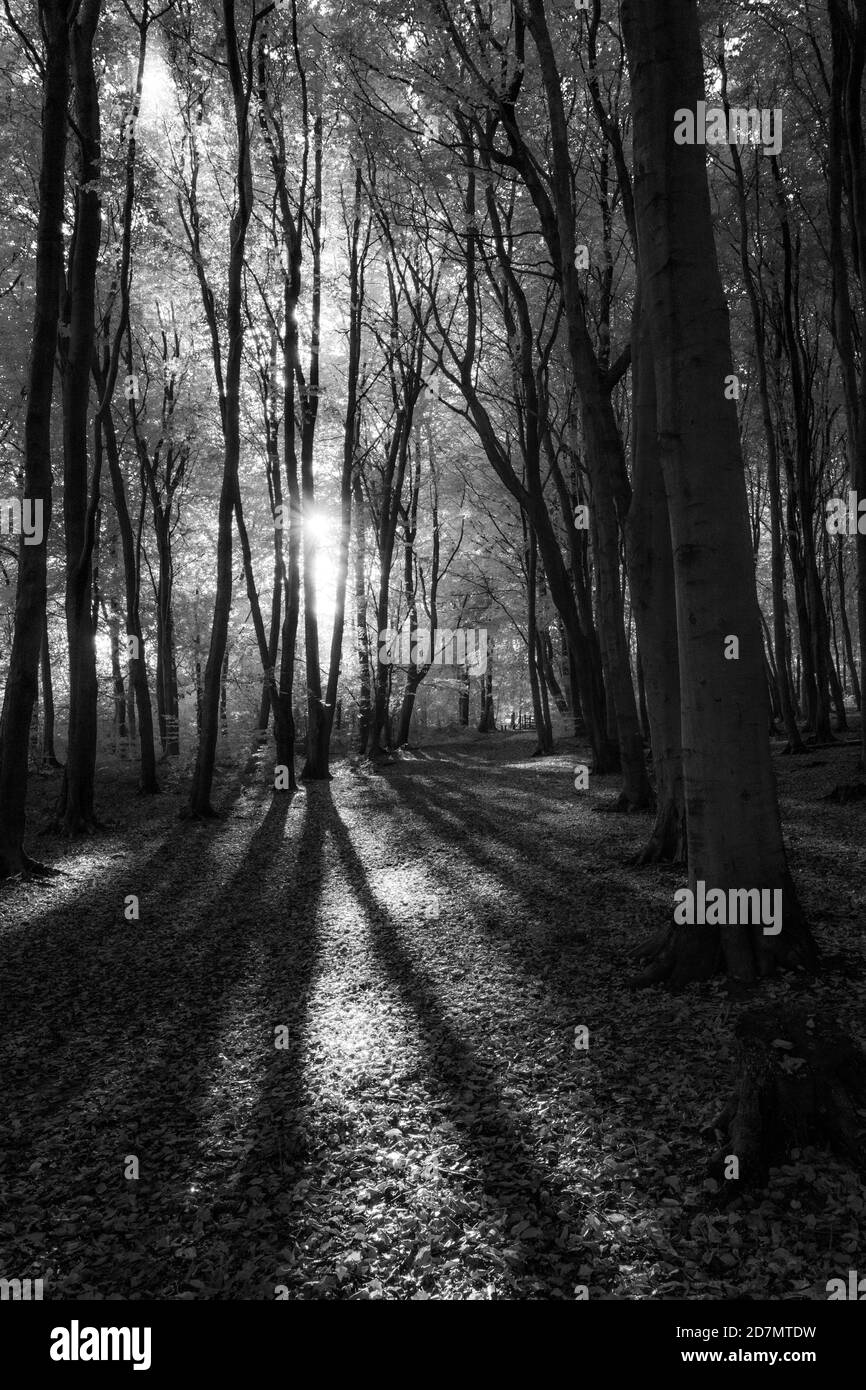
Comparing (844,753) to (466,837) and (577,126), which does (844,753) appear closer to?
(466,837)

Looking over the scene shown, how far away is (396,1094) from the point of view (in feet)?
11.9

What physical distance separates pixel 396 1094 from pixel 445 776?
1303 cm

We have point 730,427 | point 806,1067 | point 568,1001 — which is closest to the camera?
point 806,1067

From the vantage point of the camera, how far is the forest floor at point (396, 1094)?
255 centimetres

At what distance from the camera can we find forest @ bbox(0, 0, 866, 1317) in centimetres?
284

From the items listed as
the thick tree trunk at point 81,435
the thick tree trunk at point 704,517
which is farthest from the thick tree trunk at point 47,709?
the thick tree trunk at point 704,517

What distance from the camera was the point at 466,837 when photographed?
9.48 metres

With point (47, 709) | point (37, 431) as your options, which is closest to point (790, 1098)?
point (37, 431)

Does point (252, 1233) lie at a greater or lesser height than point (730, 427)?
lesser

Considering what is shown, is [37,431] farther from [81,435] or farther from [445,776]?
[445,776]

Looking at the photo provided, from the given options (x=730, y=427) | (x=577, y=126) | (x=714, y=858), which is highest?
(x=577, y=126)

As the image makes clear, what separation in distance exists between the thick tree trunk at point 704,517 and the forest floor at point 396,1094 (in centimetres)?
70
